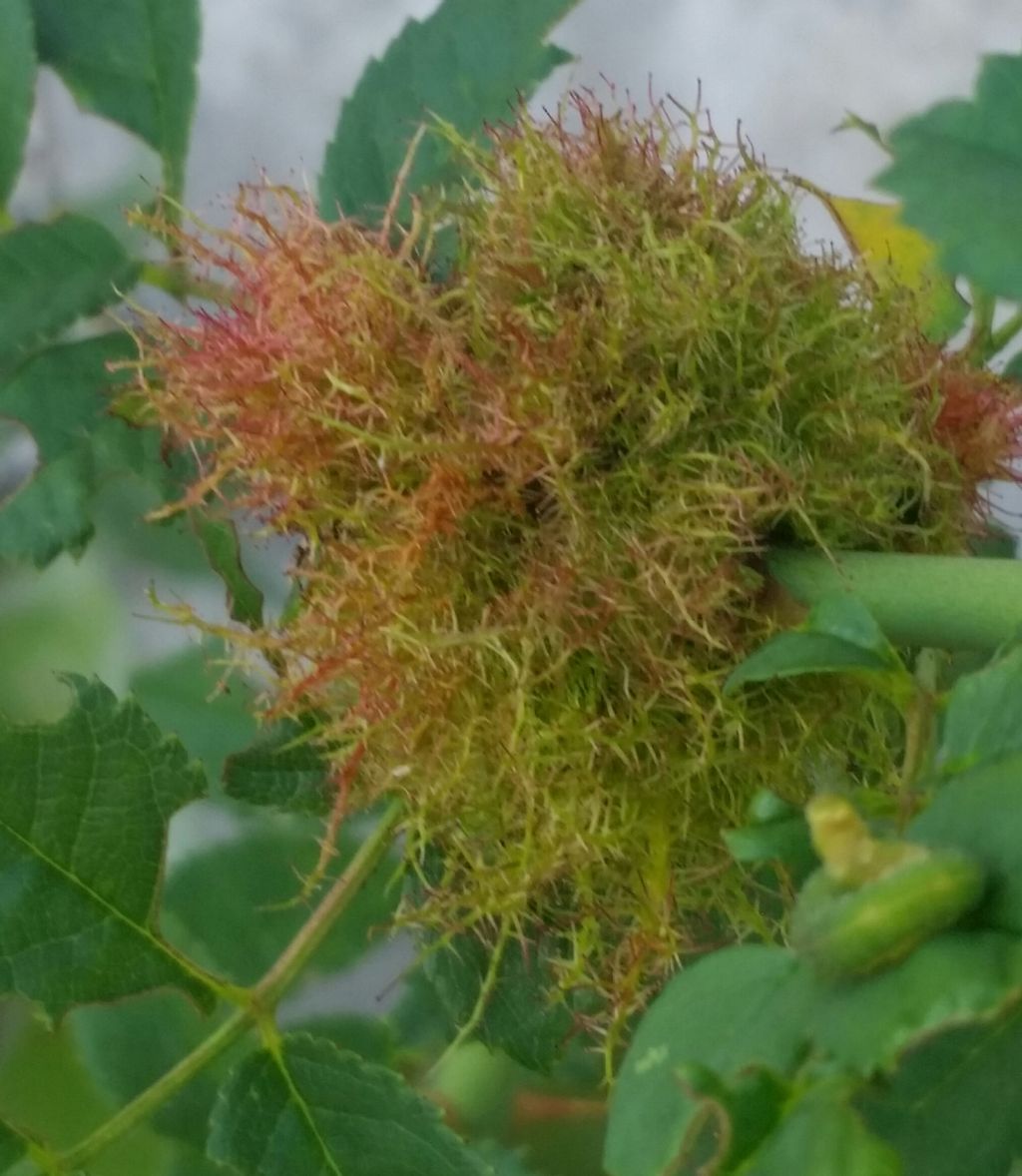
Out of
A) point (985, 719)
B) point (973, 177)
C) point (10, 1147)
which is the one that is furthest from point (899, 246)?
point (10, 1147)

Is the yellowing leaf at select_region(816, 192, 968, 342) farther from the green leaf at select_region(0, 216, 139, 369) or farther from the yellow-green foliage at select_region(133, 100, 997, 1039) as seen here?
the green leaf at select_region(0, 216, 139, 369)

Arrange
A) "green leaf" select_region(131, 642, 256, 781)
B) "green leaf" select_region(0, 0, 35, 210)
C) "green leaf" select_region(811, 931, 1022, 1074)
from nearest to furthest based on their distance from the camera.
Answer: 1. "green leaf" select_region(811, 931, 1022, 1074)
2. "green leaf" select_region(0, 0, 35, 210)
3. "green leaf" select_region(131, 642, 256, 781)

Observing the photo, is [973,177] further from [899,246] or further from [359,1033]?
[359,1033]

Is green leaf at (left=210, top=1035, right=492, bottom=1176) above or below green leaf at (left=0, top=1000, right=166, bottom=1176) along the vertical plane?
above

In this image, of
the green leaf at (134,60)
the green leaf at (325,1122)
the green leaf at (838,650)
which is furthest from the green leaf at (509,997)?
the green leaf at (134,60)

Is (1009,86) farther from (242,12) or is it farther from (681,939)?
(242,12)

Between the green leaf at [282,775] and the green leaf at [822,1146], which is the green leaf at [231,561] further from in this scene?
the green leaf at [822,1146]

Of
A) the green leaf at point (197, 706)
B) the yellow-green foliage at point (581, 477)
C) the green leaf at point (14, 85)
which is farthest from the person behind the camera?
the green leaf at point (197, 706)

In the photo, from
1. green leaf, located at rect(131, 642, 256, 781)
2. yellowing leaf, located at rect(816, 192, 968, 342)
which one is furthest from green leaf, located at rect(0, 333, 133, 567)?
yellowing leaf, located at rect(816, 192, 968, 342)
